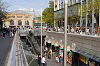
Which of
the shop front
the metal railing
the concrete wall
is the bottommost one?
the shop front

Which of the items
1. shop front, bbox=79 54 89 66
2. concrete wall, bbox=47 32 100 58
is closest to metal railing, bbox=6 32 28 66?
concrete wall, bbox=47 32 100 58

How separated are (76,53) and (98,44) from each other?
552cm

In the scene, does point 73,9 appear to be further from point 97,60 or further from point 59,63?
point 97,60

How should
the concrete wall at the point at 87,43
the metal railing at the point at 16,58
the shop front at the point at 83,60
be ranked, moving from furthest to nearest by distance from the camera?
the shop front at the point at 83,60
the concrete wall at the point at 87,43
the metal railing at the point at 16,58

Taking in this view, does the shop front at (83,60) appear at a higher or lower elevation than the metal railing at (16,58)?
lower

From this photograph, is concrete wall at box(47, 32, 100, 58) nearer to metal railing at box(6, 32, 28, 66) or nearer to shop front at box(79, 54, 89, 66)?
shop front at box(79, 54, 89, 66)

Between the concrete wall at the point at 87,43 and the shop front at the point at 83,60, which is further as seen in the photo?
the shop front at the point at 83,60

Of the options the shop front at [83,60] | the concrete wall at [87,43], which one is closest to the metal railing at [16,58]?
the concrete wall at [87,43]

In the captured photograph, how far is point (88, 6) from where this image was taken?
24062 mm

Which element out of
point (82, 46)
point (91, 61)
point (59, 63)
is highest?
point (82, 46)

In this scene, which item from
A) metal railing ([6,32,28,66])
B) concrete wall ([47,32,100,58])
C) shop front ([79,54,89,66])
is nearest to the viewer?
metal railing ([6,32,28,66])

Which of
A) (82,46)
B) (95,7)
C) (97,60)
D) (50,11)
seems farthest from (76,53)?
(50,11)

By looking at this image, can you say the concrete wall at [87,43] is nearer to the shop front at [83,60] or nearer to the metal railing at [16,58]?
the shop front at [83,60]

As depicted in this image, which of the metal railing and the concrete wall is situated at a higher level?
the metal railing
